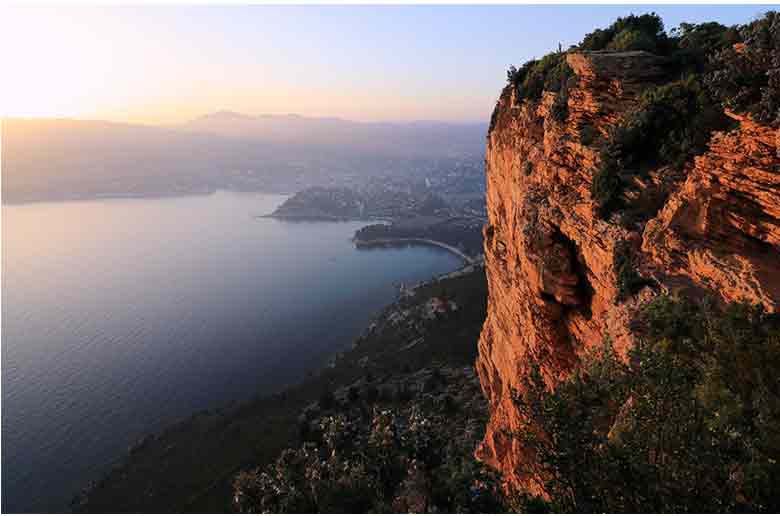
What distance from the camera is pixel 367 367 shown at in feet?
209

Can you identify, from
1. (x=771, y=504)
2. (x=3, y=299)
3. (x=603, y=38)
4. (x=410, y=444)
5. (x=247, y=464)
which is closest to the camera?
(x=771, y=504)

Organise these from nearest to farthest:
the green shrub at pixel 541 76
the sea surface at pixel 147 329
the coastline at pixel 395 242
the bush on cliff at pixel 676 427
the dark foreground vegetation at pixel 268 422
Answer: the bush on cliff at pixel 676 427 → the green shrub at pixel 541 76 → the dark foreground vegetation at pixel 268 422 → the sea surface at pixel 147 329 → the coastline at pixel 395 242

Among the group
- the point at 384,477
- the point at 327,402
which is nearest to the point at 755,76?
the point at 384,477

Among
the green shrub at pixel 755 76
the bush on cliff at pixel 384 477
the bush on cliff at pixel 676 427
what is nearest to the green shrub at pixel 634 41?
the green shrub at pixel 755 76

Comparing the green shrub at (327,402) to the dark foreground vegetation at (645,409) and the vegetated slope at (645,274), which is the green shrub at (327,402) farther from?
the vegetated slope at (645,274)

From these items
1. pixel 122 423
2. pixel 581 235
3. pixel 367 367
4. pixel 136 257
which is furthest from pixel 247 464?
pixel 136 257

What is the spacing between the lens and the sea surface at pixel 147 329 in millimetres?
64500

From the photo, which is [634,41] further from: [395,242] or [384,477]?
[395,242]

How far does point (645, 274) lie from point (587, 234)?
10.3ft

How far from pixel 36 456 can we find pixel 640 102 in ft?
A: 262

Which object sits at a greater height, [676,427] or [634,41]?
[634,41]

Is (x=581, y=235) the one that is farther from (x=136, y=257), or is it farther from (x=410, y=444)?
(x=136, y=257)

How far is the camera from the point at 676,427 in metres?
7.01

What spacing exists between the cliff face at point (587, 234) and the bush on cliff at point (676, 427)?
1.35m
